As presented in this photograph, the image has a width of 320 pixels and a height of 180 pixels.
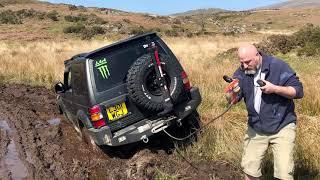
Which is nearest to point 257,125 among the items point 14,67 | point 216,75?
point 216,75

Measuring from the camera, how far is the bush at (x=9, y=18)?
182ft

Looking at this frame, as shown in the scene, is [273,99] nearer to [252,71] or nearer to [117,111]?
[252,71]

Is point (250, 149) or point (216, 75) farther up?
point (250, 149)

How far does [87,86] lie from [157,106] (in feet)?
3.83

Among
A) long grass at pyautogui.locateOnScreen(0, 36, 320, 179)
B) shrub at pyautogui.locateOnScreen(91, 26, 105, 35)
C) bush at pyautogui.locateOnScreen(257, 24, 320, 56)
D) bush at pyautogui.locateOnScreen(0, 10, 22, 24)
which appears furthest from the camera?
bush at pyautogui.locateOnScreen(0, 10, 22, 24)

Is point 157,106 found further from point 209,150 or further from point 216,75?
point 216,75

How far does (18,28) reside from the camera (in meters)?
52.0

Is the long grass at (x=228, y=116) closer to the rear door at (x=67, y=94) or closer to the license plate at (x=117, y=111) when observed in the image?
the license plate at (x=117, y=111)

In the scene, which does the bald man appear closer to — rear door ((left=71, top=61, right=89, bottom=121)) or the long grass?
the long grass

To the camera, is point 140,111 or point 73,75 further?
point 73,75

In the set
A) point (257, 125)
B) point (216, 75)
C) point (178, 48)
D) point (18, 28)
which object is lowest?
point (18, 28)

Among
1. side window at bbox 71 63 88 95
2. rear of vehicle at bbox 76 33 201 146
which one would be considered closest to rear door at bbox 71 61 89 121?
side window at bbox 71 63 88 95

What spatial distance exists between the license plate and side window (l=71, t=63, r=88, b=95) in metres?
0.57

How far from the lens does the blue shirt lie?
18.4 ft
